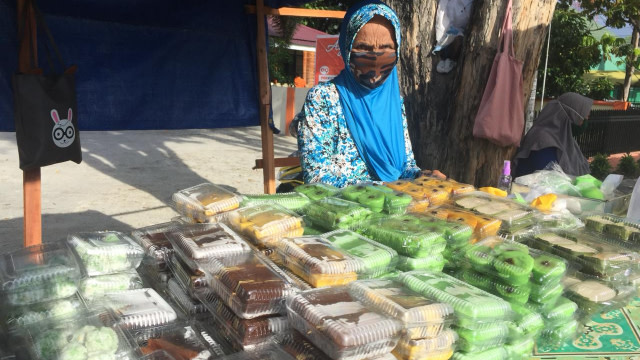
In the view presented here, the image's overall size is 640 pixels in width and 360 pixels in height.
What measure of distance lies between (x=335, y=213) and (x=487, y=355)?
0.82 m

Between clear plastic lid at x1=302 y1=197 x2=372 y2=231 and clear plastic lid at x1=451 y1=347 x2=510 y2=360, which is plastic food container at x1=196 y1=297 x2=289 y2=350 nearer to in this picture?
clear plastic lid at x1=451 y1=347 x2=510 y2=360

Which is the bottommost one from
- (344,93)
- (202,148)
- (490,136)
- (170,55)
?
(202,148)

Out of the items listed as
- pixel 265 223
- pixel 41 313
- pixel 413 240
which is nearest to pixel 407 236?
pixel 413 240

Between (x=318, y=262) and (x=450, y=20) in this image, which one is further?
(x=450, y=20)

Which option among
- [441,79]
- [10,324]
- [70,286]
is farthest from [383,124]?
[10,324]

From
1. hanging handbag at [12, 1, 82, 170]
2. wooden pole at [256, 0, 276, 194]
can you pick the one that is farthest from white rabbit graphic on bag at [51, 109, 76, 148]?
wooden pole at [256, 0, 276, 194]

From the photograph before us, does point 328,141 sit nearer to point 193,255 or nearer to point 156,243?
point 156,243

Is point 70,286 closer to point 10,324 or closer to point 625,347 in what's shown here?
point 10,324

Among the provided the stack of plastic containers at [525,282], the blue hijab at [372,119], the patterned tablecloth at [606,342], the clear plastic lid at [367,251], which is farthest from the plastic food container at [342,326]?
the blue hijab at [372,119]

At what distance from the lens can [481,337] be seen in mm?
1439

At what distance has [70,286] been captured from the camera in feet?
4.83

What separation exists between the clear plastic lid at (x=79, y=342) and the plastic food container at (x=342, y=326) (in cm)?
47

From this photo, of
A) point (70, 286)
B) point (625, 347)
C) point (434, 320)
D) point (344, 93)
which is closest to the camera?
point (434, 320)

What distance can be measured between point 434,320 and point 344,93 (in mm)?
1974
